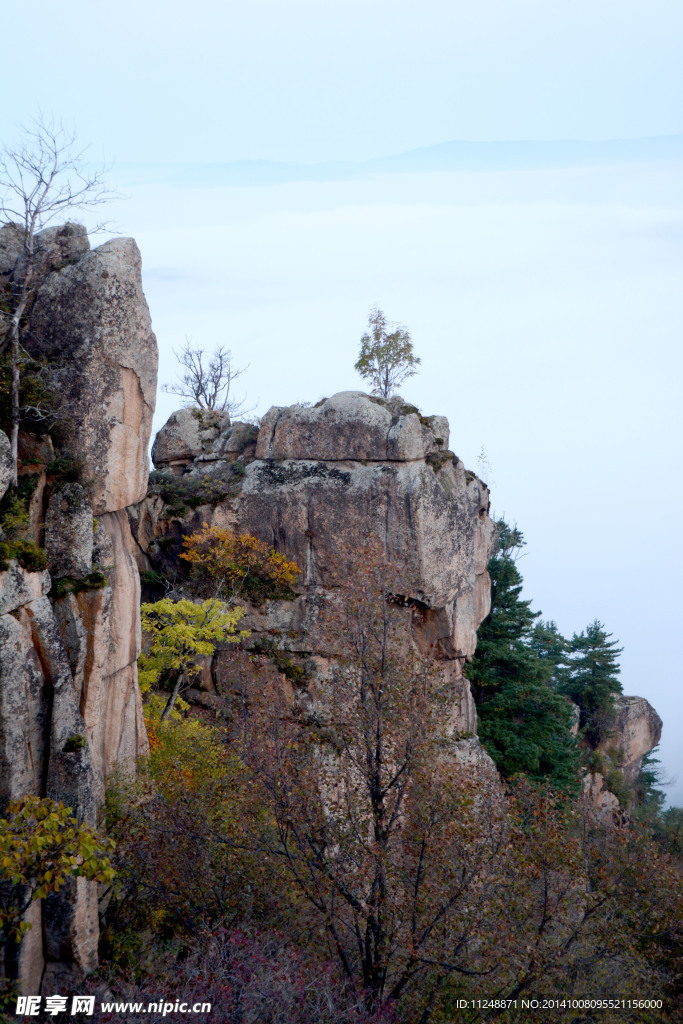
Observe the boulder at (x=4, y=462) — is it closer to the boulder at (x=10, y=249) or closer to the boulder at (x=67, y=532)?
the boulder at (x=67, y=532)

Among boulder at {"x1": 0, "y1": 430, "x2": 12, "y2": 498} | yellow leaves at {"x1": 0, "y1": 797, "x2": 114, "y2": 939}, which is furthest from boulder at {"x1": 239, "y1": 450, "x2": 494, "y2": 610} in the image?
yellow leaves at {"x1": 0, "y1": 797, "x2": 114, "y2": 939}

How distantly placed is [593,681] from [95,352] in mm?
33771

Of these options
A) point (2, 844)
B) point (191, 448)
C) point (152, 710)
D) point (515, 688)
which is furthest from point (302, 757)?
point (515, 688)

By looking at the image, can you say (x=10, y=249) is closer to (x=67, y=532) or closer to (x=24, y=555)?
(x=67, y=532)

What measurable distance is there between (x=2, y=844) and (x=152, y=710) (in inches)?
476

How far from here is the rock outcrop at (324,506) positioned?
27.0 m

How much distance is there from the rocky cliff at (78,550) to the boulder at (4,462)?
0.12 feet

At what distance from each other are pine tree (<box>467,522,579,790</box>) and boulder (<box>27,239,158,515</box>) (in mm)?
21119

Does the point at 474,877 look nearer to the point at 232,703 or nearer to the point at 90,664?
the point at 232,703

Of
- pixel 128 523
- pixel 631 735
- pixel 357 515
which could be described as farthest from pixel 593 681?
pixel 128 523

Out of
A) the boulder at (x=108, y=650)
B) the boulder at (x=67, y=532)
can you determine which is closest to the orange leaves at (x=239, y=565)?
the boulder at (x=108, y=650)

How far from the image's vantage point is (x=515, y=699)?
3369 cm

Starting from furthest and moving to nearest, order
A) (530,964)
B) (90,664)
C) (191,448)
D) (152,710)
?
(191,448) → (152,710) → (90,664) → (530,964)

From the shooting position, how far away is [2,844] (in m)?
10.8
